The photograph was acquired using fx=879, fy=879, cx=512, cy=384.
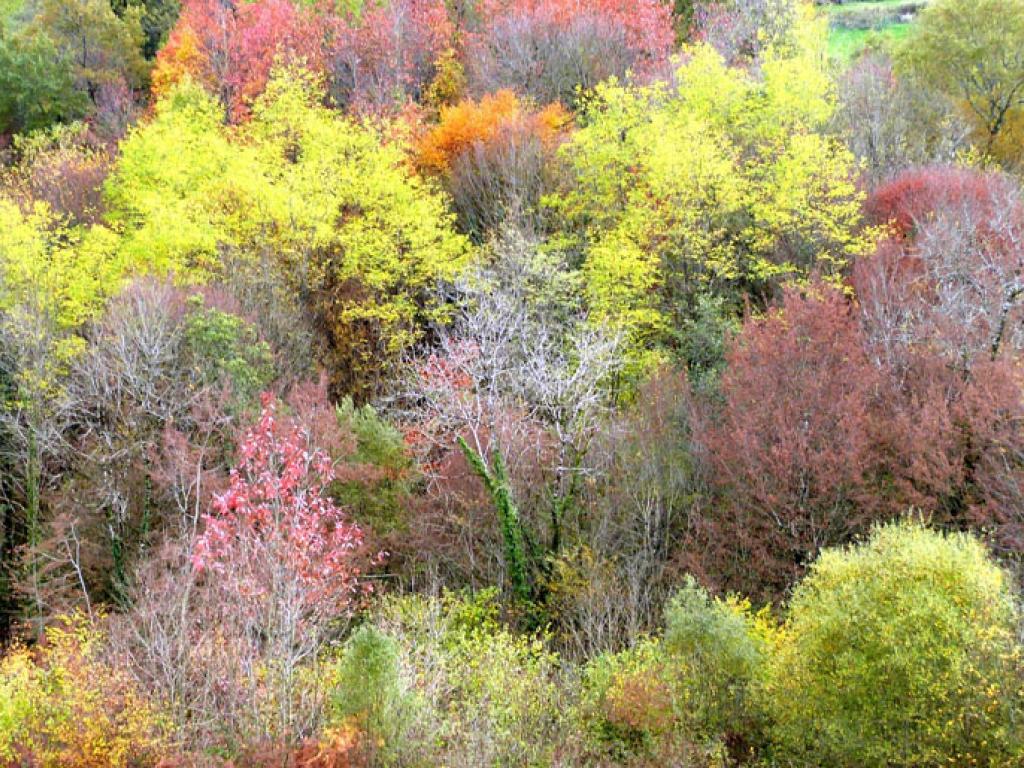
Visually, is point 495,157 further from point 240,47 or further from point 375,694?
point 375,694

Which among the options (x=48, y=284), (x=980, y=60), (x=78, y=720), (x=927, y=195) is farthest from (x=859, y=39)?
(x=78, y=720)

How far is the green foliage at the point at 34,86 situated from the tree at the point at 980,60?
152ft

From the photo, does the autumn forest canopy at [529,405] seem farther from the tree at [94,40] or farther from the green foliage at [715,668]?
the tree at [94,40]

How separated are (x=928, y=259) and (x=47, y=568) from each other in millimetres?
26882

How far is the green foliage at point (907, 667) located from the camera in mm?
13328

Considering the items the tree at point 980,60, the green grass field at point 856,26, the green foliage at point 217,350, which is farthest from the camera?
the green grass field at point 856,26

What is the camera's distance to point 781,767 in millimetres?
15398

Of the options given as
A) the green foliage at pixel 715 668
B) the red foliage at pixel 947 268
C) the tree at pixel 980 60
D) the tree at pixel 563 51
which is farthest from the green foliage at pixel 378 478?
the tree at pixel 980 60

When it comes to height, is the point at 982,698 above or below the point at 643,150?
below

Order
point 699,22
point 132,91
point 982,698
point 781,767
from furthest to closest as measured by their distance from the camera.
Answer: point 132,91 → point 699,22 → point 781,767 → point 982,698

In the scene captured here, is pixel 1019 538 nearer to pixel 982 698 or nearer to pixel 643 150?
pixel 982 698

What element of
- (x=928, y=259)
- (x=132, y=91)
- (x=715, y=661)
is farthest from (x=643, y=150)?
(x=132, y=91)

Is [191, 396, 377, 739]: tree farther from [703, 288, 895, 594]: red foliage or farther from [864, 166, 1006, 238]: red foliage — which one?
[864, 166, 1006, 238]: red foliage

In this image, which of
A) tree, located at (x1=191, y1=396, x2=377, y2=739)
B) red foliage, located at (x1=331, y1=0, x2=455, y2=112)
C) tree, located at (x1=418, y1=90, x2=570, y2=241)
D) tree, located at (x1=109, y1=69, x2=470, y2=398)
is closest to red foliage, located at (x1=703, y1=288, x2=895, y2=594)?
tree, located at (x1=191, y1=396, x2=377, y2=739)
